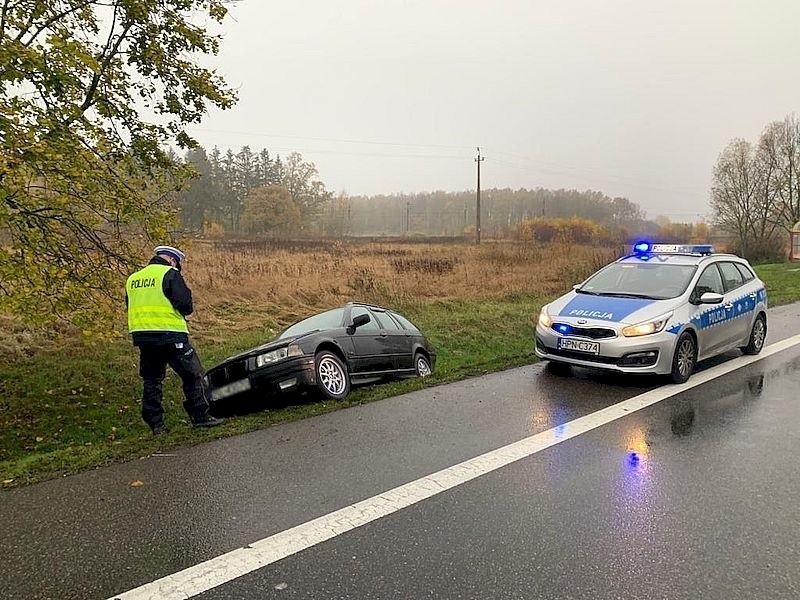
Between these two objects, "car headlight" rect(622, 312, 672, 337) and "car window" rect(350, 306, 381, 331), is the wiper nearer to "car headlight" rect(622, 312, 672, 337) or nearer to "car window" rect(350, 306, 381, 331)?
"car headlight" rect(622, 312, 672, 337)

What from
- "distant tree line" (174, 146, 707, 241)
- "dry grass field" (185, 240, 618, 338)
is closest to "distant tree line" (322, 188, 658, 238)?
"distant tree line" (174, 146, 707, 241)

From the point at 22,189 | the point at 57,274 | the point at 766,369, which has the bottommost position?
the point at 766,369

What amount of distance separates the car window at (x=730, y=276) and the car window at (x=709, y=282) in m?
0.15

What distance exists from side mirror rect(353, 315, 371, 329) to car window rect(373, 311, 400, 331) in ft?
2.63

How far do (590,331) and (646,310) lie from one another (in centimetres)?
74

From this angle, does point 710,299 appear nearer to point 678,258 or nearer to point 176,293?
point 678,258

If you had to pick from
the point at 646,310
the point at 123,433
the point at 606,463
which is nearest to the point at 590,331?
the point at 646,310

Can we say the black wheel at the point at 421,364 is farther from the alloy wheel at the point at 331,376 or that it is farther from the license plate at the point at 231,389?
the license plate at the point at 231,389

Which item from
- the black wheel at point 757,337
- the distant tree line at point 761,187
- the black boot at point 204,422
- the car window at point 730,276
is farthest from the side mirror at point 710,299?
the distant tree line at point 761,187

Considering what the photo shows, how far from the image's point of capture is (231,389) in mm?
6984

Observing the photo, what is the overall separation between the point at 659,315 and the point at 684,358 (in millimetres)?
621

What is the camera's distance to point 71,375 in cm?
961

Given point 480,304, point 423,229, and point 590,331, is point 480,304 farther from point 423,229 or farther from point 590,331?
point 423,229

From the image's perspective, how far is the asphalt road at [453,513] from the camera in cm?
296
